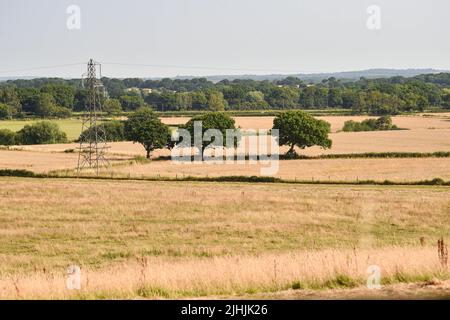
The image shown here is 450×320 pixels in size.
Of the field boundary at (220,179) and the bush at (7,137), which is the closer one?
the field boundary at (220,179)

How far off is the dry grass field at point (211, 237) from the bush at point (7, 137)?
6646 cm

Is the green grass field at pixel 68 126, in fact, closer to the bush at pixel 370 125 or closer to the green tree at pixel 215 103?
the green tree at pixel 215 103

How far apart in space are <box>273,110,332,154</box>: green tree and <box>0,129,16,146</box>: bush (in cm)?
5453

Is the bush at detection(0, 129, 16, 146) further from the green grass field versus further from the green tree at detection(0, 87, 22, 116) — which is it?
the green tree at detection(0, 87, 22, 116)

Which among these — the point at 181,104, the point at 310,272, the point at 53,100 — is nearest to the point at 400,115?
the point at 181,104

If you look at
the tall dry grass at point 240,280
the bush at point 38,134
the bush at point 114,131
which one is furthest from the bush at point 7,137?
the tall dry grass at point 240,280

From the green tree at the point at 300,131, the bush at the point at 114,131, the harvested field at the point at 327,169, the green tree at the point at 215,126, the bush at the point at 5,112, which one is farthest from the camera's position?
the bush at the point at 5,112

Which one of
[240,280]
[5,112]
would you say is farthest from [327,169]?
[5,112]

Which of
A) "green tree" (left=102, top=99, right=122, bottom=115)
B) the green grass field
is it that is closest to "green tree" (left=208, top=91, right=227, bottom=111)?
"green tree" (left=102, top=99, right=122, bottom=115)

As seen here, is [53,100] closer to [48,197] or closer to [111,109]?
[111,109]

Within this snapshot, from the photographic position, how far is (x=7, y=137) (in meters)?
120

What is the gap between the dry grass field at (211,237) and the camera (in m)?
13.5

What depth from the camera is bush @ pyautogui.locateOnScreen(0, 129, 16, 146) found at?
4669 inches

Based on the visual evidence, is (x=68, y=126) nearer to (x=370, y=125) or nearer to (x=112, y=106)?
(x=112, y=106)
